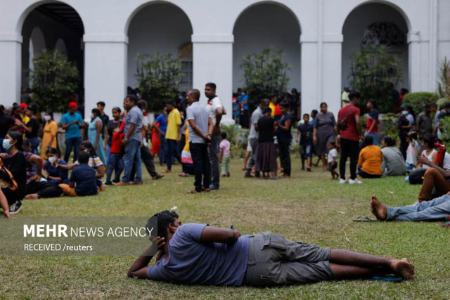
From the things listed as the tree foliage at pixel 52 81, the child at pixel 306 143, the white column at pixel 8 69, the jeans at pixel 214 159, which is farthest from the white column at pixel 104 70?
the jeans at pixel 214 159

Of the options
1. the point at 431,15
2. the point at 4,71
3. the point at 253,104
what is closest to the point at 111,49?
the point at 4,71

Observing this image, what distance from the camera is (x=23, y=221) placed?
8203 mm

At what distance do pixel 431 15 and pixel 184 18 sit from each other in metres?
8.20

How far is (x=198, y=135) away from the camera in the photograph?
11086mm

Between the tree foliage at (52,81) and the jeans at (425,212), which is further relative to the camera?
the tree foliage at (52,81)

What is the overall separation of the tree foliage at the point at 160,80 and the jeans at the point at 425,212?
14.0 m

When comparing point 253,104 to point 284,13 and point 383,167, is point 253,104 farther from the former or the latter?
point 383,167

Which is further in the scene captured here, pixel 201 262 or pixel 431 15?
pixel 431 15

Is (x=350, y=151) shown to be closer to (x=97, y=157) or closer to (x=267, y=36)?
(x=97, y=157)

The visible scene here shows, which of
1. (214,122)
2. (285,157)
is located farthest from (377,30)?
(214,122)

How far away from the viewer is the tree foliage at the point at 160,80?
2164cm

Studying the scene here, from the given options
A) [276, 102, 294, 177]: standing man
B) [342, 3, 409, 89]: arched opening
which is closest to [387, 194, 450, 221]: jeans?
[276, 102, 294, 177]: standing man

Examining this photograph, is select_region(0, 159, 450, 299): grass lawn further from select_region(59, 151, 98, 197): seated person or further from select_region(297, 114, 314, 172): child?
select_region(297, 114, 314, 172): child

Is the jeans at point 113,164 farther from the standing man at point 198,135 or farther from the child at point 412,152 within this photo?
the child at point 412,152
